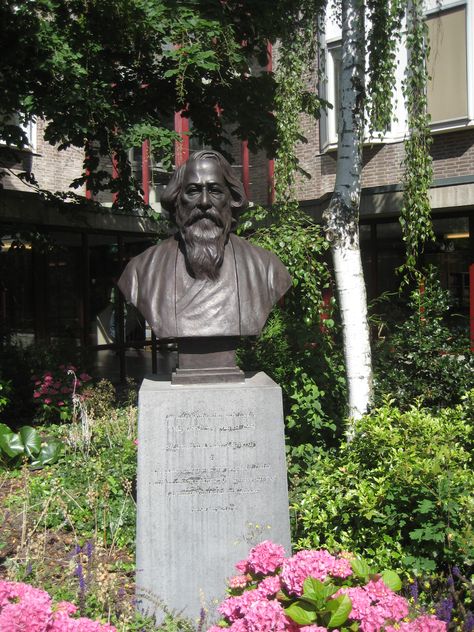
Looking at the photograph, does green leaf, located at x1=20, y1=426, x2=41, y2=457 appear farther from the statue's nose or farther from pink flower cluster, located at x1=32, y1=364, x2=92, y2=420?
the statue's nose

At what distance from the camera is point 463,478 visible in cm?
398

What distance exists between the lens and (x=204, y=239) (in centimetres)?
420

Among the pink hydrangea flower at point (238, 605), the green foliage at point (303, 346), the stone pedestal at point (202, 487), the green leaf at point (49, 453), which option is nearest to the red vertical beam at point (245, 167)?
the green foliage at point (303, 346)

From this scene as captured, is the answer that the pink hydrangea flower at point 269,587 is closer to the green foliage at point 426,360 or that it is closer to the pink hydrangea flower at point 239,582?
the pink hydrangea flower at point 239,582

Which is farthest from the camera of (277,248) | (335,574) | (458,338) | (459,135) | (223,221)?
(459,135)

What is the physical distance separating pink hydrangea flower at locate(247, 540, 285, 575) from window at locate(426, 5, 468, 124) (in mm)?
9902

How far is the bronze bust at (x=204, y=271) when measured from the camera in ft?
13.7

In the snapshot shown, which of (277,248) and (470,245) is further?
(470,245)

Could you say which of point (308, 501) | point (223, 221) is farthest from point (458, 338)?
point (223, 221)

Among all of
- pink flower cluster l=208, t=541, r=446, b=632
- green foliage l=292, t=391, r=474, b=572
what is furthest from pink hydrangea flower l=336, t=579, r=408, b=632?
green foliage l=292, t=391, r=474, b=572

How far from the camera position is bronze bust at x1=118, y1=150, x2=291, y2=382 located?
13.7 ft

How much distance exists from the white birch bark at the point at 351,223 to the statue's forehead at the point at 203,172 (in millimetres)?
2242

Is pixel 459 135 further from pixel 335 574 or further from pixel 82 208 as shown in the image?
pixel 335 574

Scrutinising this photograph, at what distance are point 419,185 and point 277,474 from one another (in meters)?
3.60
